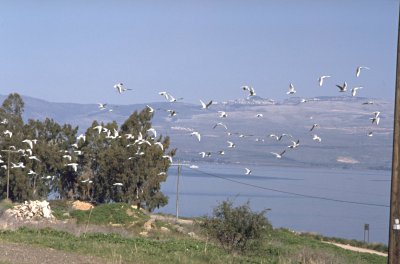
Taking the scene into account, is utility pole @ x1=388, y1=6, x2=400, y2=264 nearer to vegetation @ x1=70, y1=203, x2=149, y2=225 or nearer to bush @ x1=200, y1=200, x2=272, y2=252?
bush @ x1=200, y1=200, x2=272, y2=252

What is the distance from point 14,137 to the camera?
199ft

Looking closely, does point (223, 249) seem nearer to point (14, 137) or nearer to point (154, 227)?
point (154, 227)

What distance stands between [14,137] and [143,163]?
9702mm

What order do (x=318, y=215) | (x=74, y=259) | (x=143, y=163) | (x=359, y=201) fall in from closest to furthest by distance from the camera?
(x=74, y=259), (x=143, y=163), (x=318, y=215), (x=359, y=201)

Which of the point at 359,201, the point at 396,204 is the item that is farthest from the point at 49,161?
the point at 359,201

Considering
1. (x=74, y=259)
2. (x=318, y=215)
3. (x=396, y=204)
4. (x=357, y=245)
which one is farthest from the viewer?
(x=318, y=215)

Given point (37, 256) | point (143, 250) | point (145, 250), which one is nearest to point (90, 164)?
point (145, 250)

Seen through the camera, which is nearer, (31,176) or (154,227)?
(154,227)

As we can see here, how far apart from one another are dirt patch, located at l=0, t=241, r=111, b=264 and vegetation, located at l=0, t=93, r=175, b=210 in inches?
1412

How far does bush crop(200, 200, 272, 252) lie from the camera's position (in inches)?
940

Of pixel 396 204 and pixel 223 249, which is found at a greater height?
pixel 396 204

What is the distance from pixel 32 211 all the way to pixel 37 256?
20.1 m

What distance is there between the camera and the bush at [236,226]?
2388 centimetres

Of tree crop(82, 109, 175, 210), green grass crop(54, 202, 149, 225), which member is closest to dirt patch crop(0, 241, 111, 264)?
green grass crop(54, 202, 149, 225)
